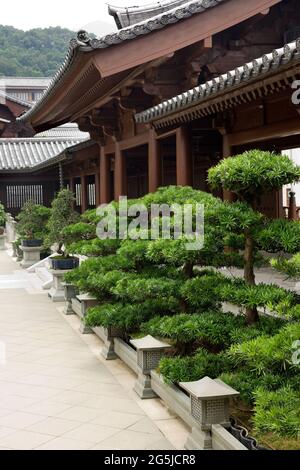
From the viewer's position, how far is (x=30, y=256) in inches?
750

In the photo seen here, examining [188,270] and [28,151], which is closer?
[188,270]

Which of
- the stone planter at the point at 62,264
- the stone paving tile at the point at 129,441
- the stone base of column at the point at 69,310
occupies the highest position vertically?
the stone planter at the point at 62,264

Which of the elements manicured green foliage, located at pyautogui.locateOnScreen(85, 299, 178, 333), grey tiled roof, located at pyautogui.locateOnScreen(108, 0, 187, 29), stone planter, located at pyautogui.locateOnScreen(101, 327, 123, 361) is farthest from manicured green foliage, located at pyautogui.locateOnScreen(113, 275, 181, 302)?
grey tiled roof, located at pyautogui.locateOnScreen(108, 0, 187, 29)

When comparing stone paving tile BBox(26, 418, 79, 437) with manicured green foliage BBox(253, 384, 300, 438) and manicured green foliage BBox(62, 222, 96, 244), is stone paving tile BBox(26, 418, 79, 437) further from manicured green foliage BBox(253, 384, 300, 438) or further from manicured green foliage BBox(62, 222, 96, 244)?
manicured green foliage BBox(62, 222, 96, 244)

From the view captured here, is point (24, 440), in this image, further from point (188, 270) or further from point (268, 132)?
point (268, 132)

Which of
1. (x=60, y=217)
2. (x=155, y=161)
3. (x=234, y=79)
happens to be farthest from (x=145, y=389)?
(x=60, y=217)

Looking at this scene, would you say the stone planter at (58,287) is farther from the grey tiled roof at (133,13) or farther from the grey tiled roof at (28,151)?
the grey tiled roof at (28,151)

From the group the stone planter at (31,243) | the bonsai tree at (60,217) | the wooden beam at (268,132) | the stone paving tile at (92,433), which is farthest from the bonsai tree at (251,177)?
the stone planter at (31,243)

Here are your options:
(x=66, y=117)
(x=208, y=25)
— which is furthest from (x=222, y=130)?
(x=66, y=117)

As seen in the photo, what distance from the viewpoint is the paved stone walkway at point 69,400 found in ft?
17.1

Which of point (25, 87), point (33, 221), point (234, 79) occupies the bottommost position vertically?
point (33, 221)

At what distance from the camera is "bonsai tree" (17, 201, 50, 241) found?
18969mm

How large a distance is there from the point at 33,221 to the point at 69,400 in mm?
13204

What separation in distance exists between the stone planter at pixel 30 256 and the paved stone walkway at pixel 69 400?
861 centimetres
